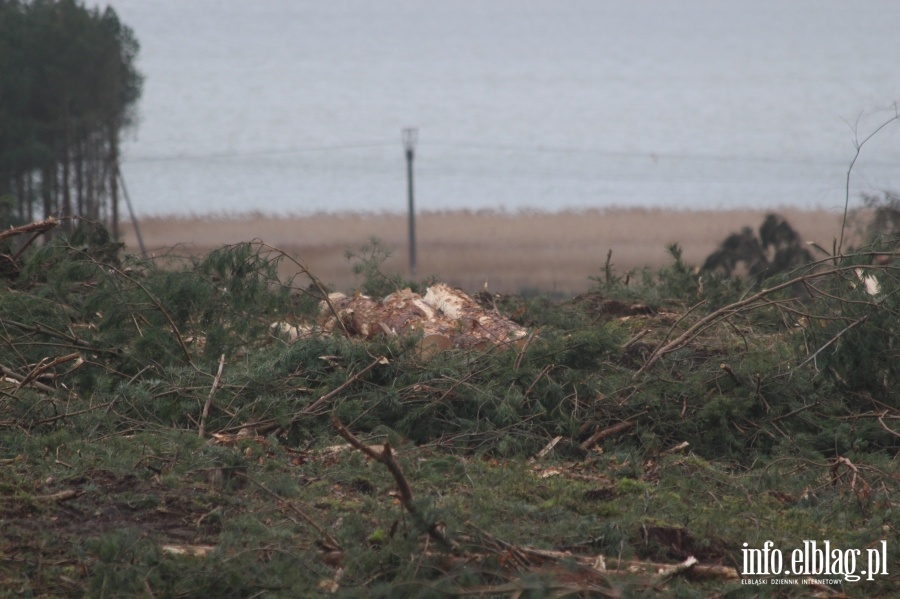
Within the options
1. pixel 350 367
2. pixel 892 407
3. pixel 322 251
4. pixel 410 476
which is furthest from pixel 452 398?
pixel 322 251

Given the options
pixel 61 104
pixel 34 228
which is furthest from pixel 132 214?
pixel 34 228

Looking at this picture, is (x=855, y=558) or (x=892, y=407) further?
(x=892, y=407)

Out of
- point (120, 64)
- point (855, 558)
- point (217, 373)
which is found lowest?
point (855, 558)

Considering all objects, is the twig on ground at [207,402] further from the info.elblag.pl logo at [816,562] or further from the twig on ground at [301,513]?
the info.elblag.pl logo at [816,562]

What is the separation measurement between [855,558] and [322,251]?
15.5m

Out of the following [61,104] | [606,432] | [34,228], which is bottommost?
[606,432]

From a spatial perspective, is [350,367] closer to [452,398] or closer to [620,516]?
[452,398]

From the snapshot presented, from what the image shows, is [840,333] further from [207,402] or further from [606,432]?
[207,402]

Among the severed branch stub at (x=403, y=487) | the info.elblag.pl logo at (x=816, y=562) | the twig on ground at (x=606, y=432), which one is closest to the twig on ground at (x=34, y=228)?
the twig on ground at (x=606, y=432)

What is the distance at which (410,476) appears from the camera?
414cm

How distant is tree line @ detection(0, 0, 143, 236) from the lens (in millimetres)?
21125

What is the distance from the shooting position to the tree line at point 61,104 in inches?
832

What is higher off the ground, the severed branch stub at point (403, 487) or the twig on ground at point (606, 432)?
the severed branch stub at point (403, 487)

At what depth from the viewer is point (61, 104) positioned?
862 inches
